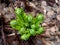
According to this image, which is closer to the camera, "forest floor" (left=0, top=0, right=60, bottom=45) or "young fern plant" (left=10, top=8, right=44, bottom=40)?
"young fern plant" (left=10, top=8, right=44, bottom=40)

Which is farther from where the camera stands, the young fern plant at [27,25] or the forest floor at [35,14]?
the forest floor at [35,14]

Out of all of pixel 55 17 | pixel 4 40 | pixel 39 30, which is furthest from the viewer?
pixel 55 17

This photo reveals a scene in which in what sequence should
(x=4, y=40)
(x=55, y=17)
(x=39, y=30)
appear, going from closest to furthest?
1. (x=39, y=30)
2. (x=4, y=40)
3. (x=55, y=17)

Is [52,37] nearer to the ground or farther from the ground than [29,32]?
nearer to the ground

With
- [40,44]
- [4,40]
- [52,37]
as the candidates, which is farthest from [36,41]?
[4,40]

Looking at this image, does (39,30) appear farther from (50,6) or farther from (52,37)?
(50,6)

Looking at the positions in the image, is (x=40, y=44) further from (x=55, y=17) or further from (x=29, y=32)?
(x=55, y=17)

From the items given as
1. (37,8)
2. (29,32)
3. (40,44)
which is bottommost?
(40,44)

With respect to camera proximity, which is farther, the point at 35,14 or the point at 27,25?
the point at 35,14

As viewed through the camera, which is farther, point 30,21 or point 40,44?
point 40,44


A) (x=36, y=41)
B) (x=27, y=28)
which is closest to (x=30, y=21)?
(x=27, y=28)
